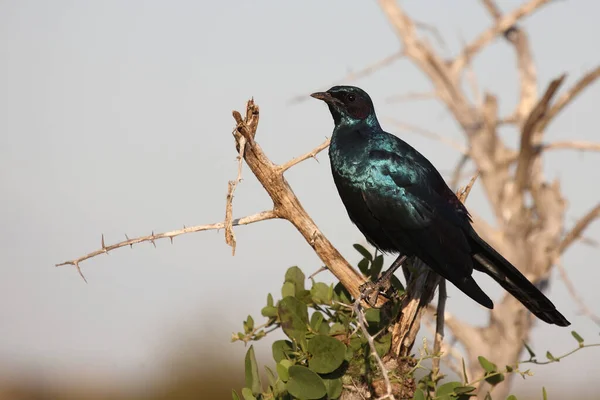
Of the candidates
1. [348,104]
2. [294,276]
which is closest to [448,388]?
[294,276]

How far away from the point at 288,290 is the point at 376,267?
516 mm

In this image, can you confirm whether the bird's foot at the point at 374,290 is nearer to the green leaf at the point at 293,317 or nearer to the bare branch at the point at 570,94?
the green leaf at the point at 293,317

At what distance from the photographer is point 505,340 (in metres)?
7.89

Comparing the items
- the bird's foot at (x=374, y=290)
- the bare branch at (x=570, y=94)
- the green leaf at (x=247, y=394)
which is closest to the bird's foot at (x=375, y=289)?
the bird's foot at (x=374, y=290)

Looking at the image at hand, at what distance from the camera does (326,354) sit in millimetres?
3518

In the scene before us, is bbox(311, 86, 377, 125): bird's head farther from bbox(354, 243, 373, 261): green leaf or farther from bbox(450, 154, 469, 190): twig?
bbox(450, 154, 469, 190): twig

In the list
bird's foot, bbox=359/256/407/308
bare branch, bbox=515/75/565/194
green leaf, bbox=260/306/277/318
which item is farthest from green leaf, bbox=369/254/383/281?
bare branch, bbox=515/75/565/194

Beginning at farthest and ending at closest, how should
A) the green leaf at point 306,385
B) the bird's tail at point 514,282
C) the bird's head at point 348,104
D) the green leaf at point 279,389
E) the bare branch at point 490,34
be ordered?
the bare branch at point 490,34
the bird's head at point 348,104
the bird's tail at point 514,282
the green leaf at point 279,389
the green leaf at point 306,385

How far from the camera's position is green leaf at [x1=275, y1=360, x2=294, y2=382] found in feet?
11.5

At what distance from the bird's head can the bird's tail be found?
1.10 m

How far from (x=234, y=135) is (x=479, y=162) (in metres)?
5.33

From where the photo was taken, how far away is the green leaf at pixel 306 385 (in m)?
3.41

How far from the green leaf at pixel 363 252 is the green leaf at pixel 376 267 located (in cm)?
4

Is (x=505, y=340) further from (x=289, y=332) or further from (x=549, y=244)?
(x=289, y=332)
